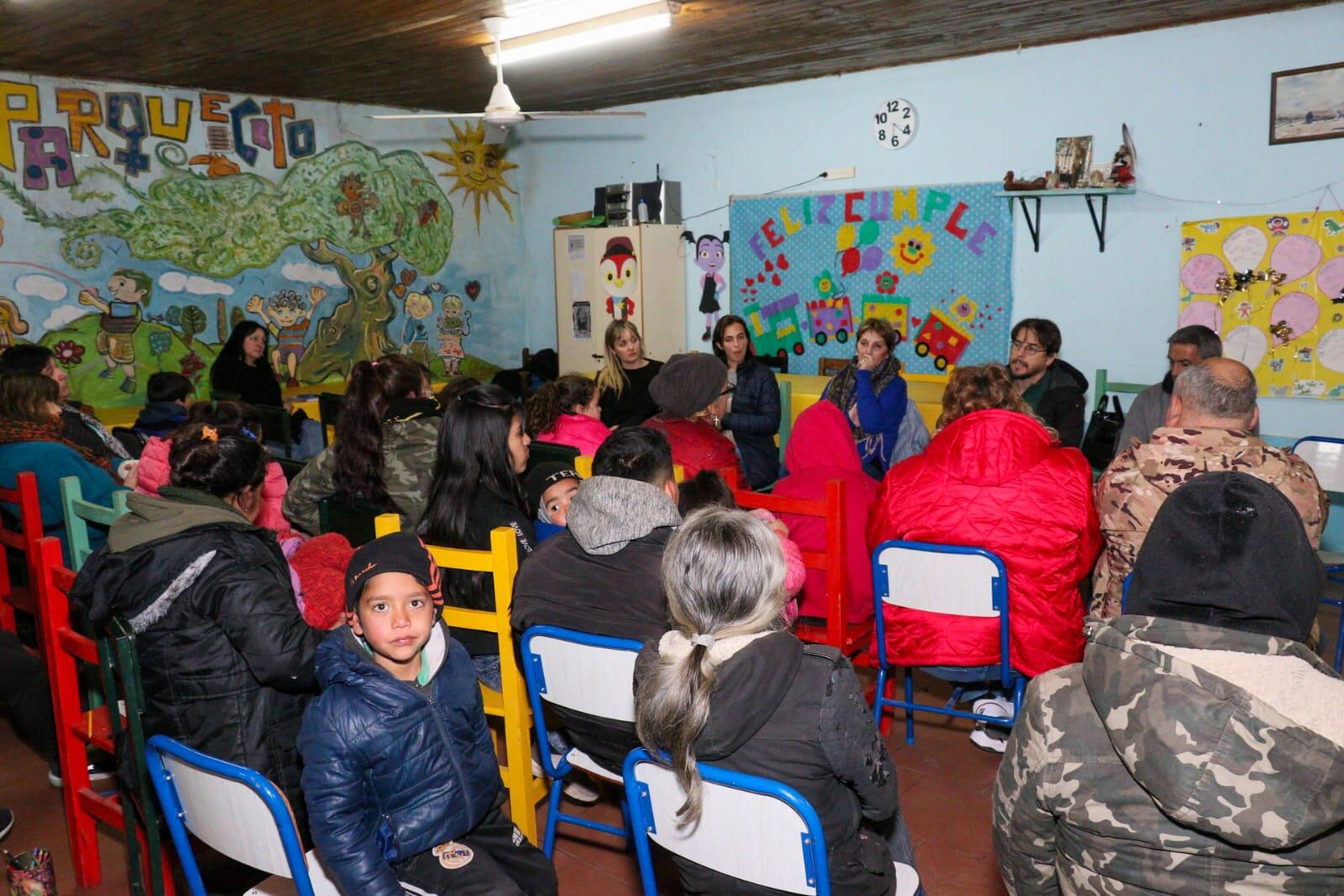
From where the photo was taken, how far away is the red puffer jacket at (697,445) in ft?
11.6

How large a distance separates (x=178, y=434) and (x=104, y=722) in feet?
2.82

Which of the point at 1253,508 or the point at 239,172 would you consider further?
the point at 239,172

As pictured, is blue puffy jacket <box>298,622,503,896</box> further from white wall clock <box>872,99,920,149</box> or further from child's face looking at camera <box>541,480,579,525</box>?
white wall clock <box>872,99,920,149</box>

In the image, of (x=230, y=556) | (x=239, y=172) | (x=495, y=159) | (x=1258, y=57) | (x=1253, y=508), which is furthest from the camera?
(x=495, y=159)

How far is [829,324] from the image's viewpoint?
662cm

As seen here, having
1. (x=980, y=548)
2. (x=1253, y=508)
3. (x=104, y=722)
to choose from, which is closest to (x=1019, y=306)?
(x=980, y=548)

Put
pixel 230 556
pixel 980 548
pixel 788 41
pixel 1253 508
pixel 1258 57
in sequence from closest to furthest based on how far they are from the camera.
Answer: pixel 1253 508, pixel 230 556, pixel 980 548, pixel 1258 57, pixel 788 41

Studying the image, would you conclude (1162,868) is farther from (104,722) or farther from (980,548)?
(104,722)

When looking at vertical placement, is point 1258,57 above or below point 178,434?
above

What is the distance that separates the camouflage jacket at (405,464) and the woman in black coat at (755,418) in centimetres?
185

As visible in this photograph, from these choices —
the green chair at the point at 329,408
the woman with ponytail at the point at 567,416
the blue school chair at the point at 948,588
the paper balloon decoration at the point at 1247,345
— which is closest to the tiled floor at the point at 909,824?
the blue school chair at the point at 948,588

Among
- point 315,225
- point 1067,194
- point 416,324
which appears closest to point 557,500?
point 1067,194

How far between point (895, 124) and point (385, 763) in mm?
5380

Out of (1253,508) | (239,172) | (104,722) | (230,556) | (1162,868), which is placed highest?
(239,172)
